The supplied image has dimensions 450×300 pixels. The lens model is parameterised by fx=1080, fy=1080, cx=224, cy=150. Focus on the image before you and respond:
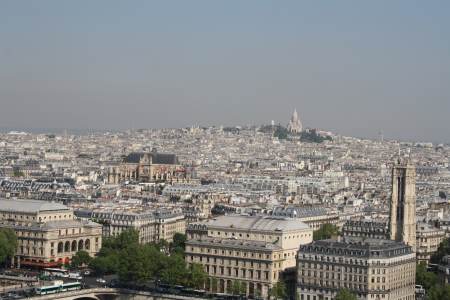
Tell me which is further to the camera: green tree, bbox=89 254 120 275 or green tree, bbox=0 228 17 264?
green tree, bbox=0 228 17 264

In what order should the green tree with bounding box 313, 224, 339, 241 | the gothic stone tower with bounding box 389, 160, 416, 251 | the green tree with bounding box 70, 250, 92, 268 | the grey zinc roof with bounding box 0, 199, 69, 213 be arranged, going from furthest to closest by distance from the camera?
the green tree with bounding box 313, 224, 339, 241 → the grey zinc roof with bounding box 0, 199, 69, 213 → the green tree with bounding box 70, 250, 92, 268 → the gothic stone tower with bounding box 389, 160, 416, 251

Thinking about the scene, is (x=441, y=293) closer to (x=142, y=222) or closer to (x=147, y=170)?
(x=142, y=222)

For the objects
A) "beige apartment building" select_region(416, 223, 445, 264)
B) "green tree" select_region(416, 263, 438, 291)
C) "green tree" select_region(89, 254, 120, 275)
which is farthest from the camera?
"beige apartment building" select_region(416, 223, 445, 264)

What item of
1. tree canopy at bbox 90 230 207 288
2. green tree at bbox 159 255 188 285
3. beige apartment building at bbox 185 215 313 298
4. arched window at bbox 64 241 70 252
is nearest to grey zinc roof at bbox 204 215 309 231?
beige apartment building at bbox 185 215 313 298

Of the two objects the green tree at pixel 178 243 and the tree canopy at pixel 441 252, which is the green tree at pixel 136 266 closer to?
the green tree at pixel 178 243

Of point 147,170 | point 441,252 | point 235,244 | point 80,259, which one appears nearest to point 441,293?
point 235,244

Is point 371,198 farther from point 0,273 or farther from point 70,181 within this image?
point 0,273

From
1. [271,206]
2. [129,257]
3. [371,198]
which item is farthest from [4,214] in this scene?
[371,198]

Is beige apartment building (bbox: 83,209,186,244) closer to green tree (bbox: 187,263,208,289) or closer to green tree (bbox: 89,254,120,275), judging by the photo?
green tree (bbox: 89,254,120,275)
